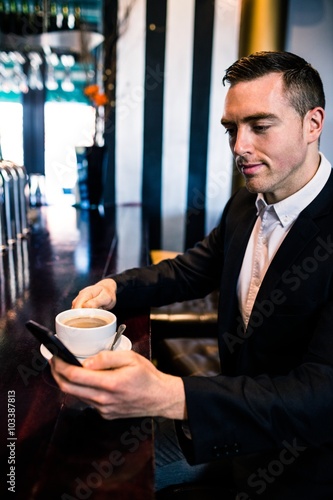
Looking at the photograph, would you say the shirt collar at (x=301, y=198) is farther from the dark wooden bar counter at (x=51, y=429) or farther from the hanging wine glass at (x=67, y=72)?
the hanging wine glass at (x=67, y=72)

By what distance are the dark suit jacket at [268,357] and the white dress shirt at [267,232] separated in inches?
1.0

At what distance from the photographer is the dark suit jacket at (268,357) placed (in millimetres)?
916

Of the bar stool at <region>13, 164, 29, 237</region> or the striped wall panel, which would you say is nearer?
the bar stool at <region>13, 164, 29, 237</region>

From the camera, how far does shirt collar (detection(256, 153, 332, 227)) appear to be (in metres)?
1.31

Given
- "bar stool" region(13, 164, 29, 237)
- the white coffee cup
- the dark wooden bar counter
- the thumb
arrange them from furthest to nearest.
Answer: "bar stool" region(13, 164, 29, 237) < the white coffee cup < the thumb < the dark wooden bar counter

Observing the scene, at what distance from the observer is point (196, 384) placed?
2.97ft

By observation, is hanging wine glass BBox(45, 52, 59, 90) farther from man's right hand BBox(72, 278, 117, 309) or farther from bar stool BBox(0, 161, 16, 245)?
man's right hand BBox(72, 278, 117, 309)

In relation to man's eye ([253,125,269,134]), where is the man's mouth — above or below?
below

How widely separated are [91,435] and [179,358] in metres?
1.24

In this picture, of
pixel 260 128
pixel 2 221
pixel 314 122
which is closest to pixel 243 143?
pixel 260 128

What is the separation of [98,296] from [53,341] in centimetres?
55

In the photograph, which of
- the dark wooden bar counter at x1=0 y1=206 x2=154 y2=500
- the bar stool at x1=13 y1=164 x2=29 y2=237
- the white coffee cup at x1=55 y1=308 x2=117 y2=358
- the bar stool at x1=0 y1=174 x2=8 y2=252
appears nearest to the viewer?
the dark wooden bar counter at x1=0 y1=206 x2=154 y2=500

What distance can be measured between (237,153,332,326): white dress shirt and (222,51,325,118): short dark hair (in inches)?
6.8

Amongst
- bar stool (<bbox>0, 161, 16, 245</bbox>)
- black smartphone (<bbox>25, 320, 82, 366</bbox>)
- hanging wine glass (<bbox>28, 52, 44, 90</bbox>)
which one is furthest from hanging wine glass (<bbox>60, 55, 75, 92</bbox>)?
black smartphone (<bbox>25, 320, 82, 366</bbox>)
